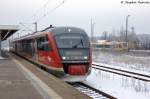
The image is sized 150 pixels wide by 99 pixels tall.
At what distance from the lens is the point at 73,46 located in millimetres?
17328

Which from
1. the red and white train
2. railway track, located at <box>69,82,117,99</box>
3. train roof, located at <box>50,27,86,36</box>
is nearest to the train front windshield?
the red and white train

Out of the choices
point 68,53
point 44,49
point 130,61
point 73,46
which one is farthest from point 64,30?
point 130,61

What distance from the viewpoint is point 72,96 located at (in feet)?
33.3

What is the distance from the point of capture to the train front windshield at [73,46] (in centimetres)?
1683

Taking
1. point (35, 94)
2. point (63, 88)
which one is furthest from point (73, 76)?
point (35, 94)

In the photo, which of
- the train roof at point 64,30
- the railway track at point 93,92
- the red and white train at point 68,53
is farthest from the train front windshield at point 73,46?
the railway track at point 93,92

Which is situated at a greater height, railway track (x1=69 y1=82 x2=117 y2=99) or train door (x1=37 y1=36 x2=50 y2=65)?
train door (x1=37 y1=36 x2=50 y2=65)

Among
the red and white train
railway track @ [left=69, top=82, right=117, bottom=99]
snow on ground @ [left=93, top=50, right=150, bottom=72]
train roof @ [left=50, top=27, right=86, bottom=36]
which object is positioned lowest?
snow on ground @ [left=93, top=50, right=150, bottom=72]

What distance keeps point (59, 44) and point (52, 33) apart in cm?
88

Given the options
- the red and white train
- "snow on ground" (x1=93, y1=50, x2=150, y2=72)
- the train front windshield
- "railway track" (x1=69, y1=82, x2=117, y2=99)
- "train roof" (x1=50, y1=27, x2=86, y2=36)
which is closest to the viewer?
"railway track" (x1=69, y1=82, x2=117, y2=99)

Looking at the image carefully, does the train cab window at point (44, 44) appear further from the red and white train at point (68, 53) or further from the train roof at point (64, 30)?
the train roof at point (64, 30)

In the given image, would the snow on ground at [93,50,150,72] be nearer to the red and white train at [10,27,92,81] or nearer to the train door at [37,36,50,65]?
the train door at [37,36,50,65]

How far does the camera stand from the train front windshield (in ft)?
55.2

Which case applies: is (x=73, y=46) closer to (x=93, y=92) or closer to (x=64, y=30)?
(x=64, y=30)
